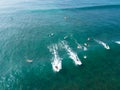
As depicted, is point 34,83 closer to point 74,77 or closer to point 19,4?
point 74,77

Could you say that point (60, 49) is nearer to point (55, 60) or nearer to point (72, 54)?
point (72, 54)

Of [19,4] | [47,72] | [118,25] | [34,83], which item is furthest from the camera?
[19,4]

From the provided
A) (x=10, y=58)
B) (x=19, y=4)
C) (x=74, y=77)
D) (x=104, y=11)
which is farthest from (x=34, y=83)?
(x=19, y=4)

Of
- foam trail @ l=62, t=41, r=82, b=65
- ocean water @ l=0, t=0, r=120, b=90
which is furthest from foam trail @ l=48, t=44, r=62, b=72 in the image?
foam trail @ l=62, t=41, r=82, b=65

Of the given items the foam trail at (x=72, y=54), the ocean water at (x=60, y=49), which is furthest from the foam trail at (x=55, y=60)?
the foam trail at (x=72, y=54)

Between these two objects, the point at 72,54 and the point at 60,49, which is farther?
the point at 60,49

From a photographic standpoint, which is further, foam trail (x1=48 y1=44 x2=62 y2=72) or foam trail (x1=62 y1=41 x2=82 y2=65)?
foam trail (x1=62 y1=41 x2=82 y2=65)

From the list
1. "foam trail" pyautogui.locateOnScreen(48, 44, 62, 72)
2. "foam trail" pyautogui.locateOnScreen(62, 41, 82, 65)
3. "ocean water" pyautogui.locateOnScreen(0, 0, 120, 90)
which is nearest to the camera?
"ocean water" pyautogui.locateOnScreen(0, 0, 120, 90)

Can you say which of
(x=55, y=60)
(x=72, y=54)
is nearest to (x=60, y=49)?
(x=72, y=54)

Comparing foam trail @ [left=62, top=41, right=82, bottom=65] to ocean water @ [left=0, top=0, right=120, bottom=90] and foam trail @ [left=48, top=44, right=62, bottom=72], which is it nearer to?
ocean water @ [left=0, top=0, right=120, bottom=90]
